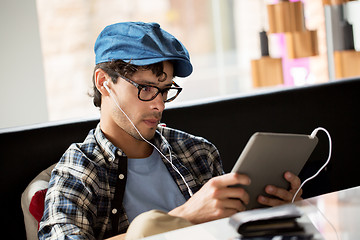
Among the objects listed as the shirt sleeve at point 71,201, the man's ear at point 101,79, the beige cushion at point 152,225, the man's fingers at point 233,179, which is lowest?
the shirt sleeve at point 71,201

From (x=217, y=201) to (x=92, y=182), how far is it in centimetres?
48

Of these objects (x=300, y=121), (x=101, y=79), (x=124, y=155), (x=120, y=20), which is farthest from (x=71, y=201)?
(x=120, y=20)

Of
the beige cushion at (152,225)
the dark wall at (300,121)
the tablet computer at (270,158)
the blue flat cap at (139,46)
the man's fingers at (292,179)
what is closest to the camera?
the beige cushion at (152,225)

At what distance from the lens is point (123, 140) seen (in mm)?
1753

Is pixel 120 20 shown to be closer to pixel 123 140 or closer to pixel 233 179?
pixel 123 140

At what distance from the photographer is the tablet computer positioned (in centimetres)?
119

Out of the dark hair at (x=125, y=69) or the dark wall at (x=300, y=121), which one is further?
the dark wall at (x=300, y=121)

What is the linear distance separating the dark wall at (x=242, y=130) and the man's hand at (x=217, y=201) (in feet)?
2.29

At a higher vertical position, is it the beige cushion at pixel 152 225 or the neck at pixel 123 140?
the neck at pixel 123 140

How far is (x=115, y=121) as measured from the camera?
1731 millimetres

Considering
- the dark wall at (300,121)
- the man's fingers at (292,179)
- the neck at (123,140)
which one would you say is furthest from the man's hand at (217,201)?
the dark wall at (300,121)

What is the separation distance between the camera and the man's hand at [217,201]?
1.24 meters

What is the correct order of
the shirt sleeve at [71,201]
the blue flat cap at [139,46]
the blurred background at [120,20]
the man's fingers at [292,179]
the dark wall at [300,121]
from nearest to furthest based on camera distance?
the man's fingers at [292,179], the shirt sleeve at [71,201], the blue flat cap at [139,46], the dark wall at [300,121], the blurred background at [120,20]

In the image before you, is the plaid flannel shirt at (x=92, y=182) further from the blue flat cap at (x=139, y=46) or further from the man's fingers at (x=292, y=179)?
the man's fingers at (x=292, y=179)
